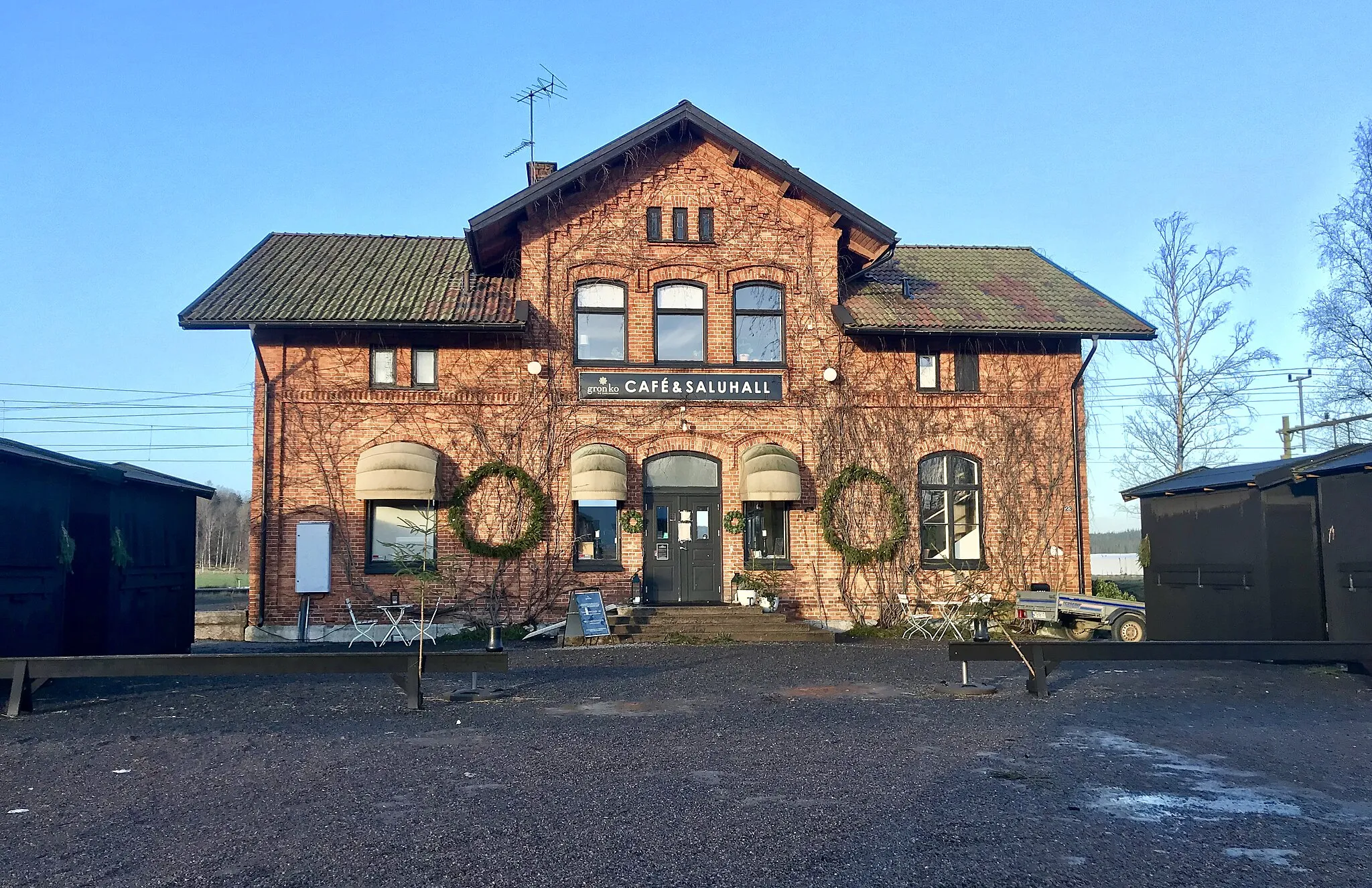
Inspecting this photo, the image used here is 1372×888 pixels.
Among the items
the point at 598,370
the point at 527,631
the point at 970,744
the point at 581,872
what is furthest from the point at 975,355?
the point at 581,872

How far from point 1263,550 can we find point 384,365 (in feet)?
44.6

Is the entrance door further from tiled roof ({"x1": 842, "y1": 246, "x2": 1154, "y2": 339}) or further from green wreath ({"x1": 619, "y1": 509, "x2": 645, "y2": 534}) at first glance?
tiled roof ({"x1": 842, "y1": 246, "x2": 1154, "y2": 339})

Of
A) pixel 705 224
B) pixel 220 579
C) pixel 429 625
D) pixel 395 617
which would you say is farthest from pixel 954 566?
pixel 220 579

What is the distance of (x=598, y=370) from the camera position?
59.8 feet

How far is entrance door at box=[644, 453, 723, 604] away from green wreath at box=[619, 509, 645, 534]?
200 mm

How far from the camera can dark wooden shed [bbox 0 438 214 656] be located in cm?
1081

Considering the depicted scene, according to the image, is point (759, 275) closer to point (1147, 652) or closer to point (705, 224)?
point (705, 224)

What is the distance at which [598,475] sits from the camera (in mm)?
17328

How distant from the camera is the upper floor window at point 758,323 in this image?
18703 mm

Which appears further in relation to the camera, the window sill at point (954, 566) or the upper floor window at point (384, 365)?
the window sill at point (954, 566)

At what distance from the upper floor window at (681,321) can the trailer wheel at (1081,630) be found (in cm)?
782

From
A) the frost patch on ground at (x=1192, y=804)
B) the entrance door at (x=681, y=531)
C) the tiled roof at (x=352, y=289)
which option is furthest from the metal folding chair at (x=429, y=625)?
the frost patch on ground at (x=1192, y=804)

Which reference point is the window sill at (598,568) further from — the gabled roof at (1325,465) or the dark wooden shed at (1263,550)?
the gabled roof at (1325,465)

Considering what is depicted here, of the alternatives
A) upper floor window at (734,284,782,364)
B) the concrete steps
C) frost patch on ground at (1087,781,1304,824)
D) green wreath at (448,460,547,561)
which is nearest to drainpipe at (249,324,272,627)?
green wreath at (448,460,547,561)
